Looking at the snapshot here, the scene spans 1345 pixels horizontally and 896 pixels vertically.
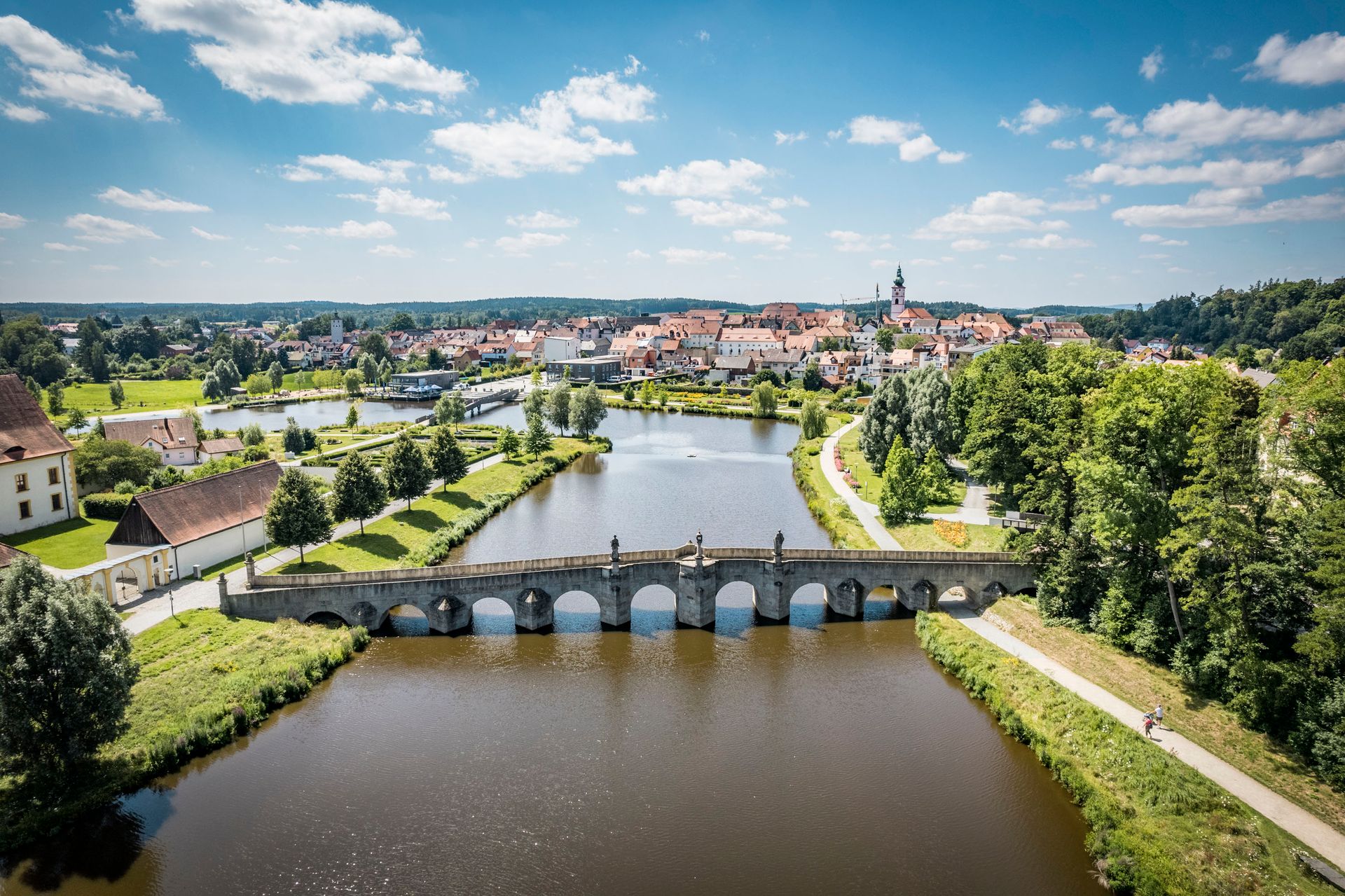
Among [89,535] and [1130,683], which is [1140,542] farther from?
[89,535]

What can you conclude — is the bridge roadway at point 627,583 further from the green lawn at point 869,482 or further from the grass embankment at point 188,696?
the green lawn at point 869,482

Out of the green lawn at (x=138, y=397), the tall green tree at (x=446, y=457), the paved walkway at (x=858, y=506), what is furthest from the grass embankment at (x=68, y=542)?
the green lawn at (x=138, y=397)

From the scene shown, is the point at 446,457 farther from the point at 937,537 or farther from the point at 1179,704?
the point at 1179,704

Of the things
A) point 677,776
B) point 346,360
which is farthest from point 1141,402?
point 346,360

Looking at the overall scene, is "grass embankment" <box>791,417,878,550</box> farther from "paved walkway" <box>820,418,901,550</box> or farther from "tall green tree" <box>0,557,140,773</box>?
"tall green tree" <box>0,557,140,773</box>

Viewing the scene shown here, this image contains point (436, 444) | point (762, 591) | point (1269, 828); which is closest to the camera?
point (1269, 828)

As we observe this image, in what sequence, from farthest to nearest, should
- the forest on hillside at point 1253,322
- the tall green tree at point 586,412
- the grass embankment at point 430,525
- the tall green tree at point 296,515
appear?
the forest on hillside at point 1253,322, the tall green tree at point 586,412, the grass embankment at point 430,525, the tall green tree at point 296,515

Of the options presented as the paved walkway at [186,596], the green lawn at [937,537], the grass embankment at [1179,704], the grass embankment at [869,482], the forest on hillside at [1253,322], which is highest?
A: the forest on hillside at [1253,322]
